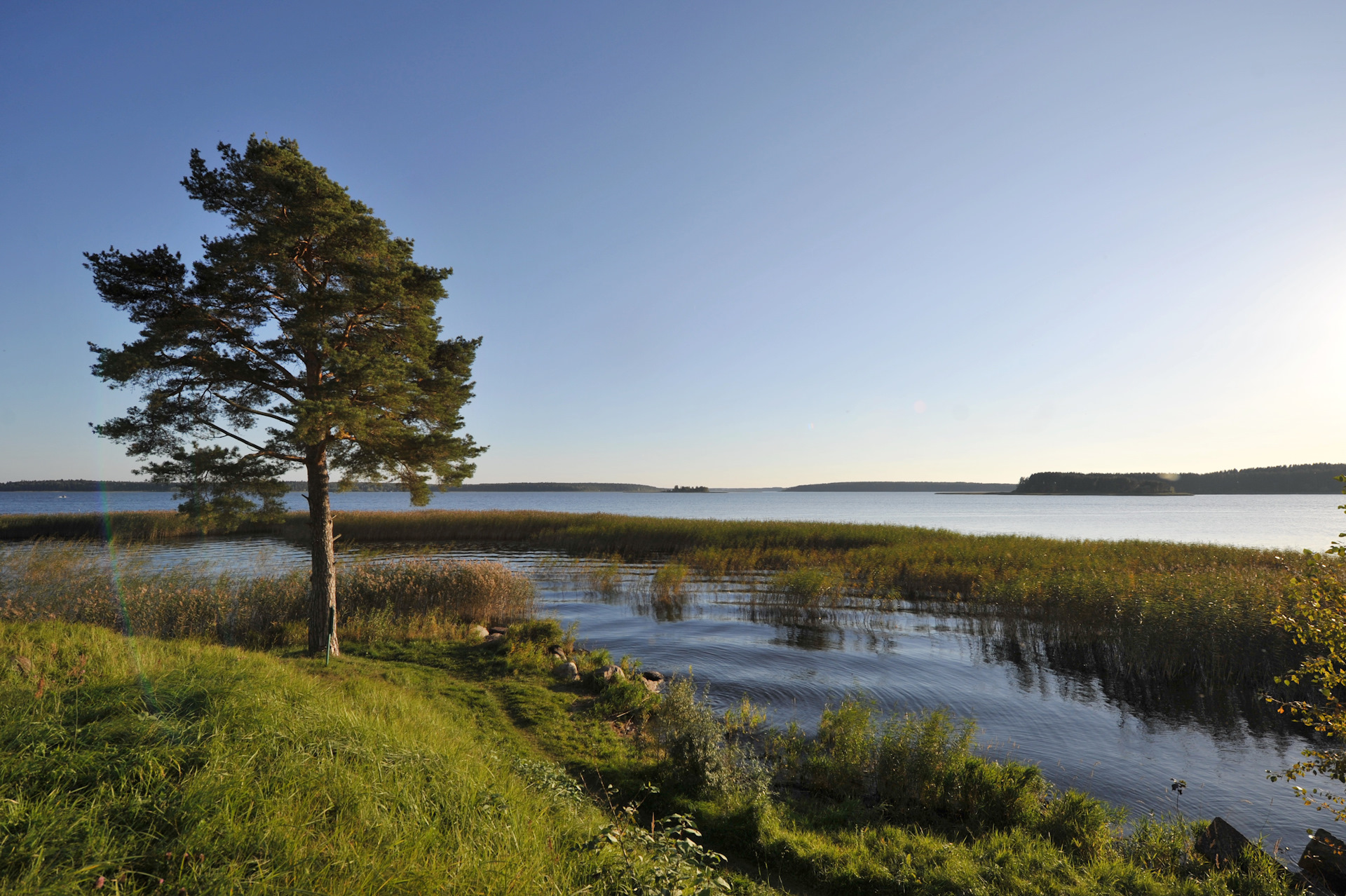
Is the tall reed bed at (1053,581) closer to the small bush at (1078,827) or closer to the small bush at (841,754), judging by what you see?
the small bush at (1078,827)

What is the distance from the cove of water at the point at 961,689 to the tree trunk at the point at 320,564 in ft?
25.8

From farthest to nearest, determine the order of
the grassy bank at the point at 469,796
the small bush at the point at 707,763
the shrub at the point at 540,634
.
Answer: the shrub at the point at 540,634
the small bush at the point at 707,763
the grassy bank at the point at 469,796

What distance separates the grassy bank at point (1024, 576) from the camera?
15734 mm

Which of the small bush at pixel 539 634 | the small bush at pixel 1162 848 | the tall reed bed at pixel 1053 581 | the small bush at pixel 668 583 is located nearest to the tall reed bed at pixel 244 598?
the small bush at pixel 539 634

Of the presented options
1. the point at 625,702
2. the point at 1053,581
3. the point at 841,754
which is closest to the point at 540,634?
the point at 625,702

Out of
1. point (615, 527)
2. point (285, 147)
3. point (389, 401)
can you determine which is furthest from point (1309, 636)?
point (615, 527)

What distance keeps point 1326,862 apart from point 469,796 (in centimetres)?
1018

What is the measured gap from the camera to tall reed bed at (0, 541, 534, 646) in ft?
52.6

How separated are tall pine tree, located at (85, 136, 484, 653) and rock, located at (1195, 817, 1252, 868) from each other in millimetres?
15184

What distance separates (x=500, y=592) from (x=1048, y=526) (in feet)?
230

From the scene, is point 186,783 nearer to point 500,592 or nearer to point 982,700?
point 982,700

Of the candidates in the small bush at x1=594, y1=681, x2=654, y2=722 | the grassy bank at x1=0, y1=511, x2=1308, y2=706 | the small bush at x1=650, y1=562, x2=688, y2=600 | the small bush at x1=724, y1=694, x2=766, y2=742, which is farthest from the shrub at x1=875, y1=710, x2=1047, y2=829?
the small bush at x1=650, y1=562, x2=688, y2=600

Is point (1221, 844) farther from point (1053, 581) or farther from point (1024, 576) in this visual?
point (1024, 576)

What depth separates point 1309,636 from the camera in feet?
18.5
